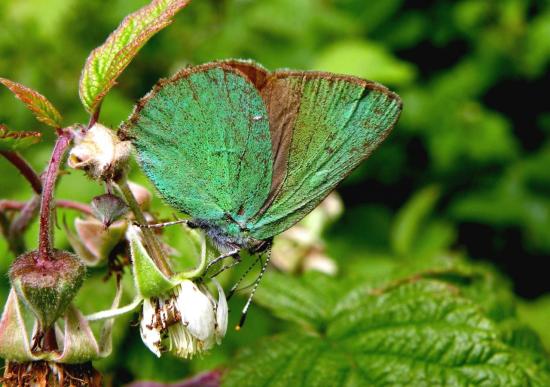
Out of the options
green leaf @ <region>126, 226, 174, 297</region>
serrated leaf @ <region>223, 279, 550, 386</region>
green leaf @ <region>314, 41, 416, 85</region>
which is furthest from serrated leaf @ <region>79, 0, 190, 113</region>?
green leaf @ <region>314, 41, 416, 85</region>

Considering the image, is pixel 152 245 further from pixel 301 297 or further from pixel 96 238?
pixel 301 297

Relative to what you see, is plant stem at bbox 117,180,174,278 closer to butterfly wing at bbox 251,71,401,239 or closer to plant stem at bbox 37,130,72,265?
plant stem at bbox 37,130,72,265

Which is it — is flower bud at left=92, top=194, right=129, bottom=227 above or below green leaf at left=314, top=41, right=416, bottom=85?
below

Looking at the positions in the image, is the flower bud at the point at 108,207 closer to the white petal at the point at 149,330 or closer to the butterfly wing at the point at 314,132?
the white petal at the point at 149,330

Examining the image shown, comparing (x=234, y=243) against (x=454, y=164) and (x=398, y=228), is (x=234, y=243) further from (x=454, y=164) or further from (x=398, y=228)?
(x=454, y=164)

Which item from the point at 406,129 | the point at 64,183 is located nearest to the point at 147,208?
the point at 64,183

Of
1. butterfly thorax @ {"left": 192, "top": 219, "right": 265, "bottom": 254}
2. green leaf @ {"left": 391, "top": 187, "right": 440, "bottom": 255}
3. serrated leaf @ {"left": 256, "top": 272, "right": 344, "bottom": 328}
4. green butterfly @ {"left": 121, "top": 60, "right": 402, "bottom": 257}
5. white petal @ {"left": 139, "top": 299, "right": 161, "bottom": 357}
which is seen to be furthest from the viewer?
green leaf @ {"left": 391, "top": 187, "right": 440, "bottom": 255}

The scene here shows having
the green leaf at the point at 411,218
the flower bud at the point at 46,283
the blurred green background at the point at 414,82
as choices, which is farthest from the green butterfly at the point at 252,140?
the green leaf at the point at 411,218
